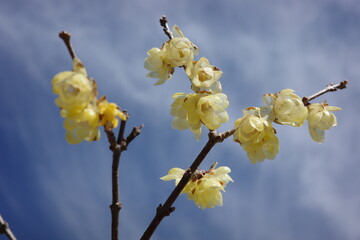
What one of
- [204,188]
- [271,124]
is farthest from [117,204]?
[271,124]

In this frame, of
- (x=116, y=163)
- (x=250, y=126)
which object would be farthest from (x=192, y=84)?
(x=116, y=163)

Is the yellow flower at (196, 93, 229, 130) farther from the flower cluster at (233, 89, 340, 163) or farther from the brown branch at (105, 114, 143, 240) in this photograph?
the brown branch at (105, 114, 143, 240)

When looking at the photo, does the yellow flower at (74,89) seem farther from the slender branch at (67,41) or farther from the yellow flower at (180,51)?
the yellow flower at (180,51)

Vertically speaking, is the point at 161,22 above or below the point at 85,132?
above

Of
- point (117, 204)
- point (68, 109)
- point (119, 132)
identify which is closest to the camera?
point (68, 109)

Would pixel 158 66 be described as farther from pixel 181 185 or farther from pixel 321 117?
pixel 321 117

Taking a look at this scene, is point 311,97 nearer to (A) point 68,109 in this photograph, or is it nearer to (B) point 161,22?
(B) point 161,22
